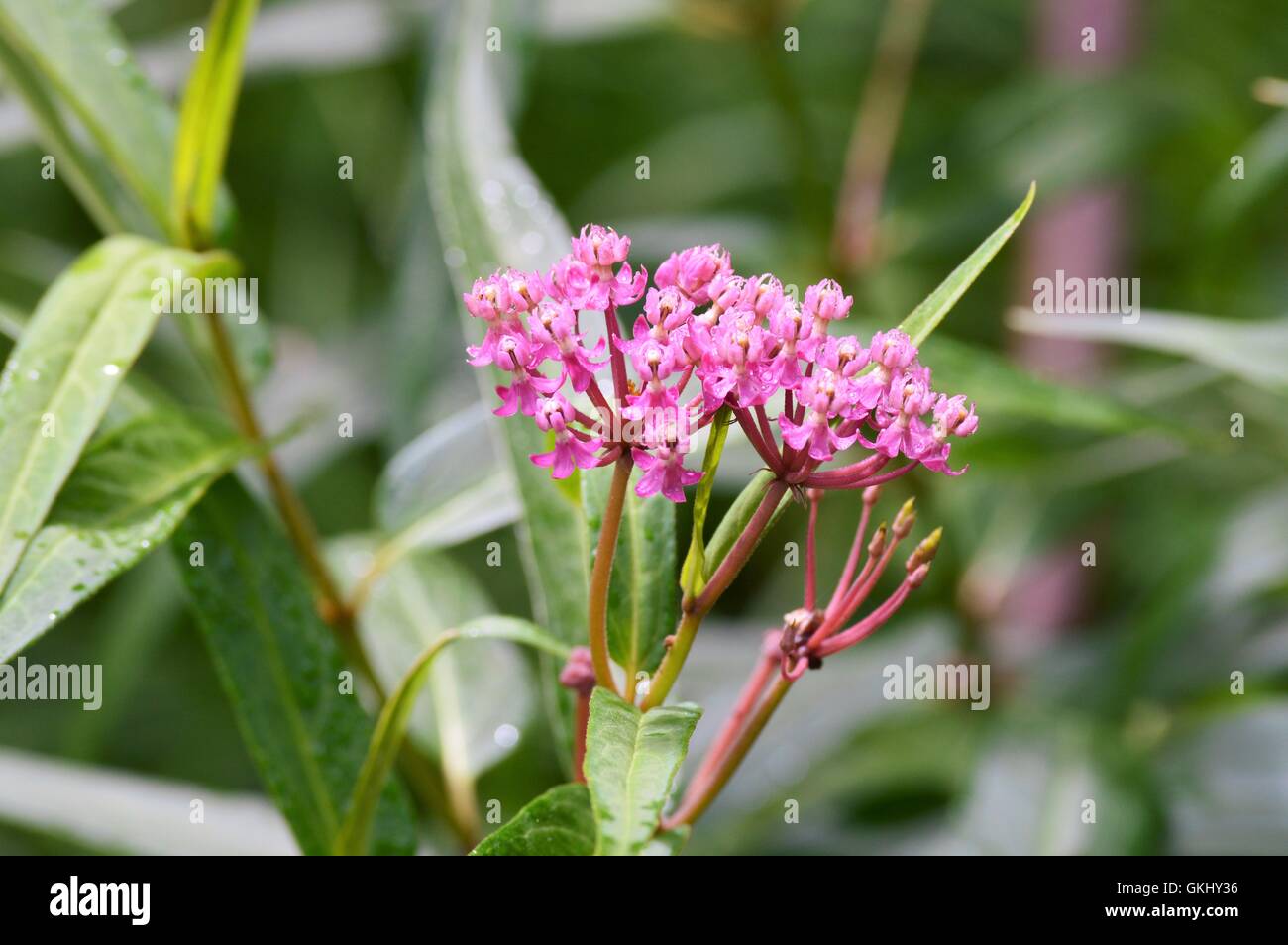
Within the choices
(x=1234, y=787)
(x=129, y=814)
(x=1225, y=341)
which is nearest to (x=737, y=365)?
(x=1225, y=341)

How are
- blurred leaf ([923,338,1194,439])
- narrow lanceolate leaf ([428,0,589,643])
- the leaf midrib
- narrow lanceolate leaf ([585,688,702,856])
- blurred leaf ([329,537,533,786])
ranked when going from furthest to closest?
blurred leaf ([329,537,533,786])
blurred leaf ([923,338,1194,439])
narrow lanceolate leaf ([428,0,589,643])
the leaf midrib
narrow lanceolate leaf ([585,688,702,856])

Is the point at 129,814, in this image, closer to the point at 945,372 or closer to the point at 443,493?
the point at 443,493

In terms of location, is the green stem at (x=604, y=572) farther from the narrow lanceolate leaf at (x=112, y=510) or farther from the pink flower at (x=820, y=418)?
the narrow lanceolate leaf at (x=112, y=510)

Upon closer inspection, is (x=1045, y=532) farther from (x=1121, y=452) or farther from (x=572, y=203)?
(x=572, y=203)

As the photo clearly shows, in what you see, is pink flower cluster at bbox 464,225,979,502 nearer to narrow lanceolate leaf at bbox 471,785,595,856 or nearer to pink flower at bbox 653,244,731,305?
pink flower at bbox 653,244,731,305

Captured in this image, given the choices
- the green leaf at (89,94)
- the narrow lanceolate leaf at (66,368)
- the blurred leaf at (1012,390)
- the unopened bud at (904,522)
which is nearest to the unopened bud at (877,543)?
the unopened bud at (904,522)

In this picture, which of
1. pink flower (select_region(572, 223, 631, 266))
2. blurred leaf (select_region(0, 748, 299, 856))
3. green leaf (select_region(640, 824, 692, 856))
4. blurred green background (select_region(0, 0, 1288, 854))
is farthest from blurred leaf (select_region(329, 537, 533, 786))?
pink flower (select_region(572, 223, 631, 266))
